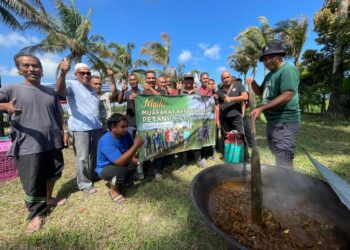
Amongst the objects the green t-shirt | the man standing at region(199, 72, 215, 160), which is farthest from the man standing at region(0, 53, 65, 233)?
the man standing at region(199, 72, 215, 160)

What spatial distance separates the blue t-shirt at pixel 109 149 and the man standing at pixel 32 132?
596 millimetres

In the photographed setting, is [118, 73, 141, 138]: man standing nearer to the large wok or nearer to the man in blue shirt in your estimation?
the man in blue shirt

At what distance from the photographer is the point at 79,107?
3164 millimetres

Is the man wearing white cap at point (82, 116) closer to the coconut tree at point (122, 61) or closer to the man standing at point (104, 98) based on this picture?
the man standing at point (104, 98)

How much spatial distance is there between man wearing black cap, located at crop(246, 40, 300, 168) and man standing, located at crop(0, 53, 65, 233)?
96.6 inches

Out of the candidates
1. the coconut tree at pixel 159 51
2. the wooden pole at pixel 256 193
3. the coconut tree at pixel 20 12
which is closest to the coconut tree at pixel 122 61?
the coconut tree at pixel 159 51

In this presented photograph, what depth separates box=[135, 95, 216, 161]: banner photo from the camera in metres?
3.56

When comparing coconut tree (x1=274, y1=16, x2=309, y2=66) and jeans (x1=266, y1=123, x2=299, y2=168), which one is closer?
jeans (x1=266, y1=123, x2=299, y2=168)

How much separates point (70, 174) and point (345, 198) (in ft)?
13.9

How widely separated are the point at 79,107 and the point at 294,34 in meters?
18.5

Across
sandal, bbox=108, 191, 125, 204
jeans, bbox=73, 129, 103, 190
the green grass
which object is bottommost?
the green grass

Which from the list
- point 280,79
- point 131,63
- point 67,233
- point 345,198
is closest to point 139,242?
point 67,233

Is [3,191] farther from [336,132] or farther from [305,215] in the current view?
[336,132]

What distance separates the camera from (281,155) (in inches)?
102
